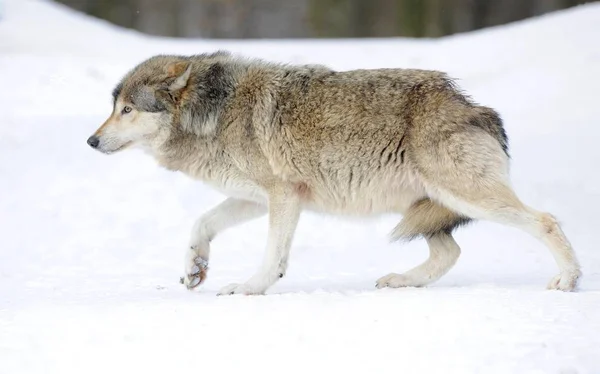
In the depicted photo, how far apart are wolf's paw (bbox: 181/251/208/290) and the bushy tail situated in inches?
55.3

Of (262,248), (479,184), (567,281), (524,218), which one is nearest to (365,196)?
(479,184)

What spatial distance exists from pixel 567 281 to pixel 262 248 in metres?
3.79

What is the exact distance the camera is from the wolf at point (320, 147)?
6.51 metres

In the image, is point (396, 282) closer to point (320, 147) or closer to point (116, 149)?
point (320, 147)

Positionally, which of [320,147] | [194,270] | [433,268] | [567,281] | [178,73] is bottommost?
[194,270]

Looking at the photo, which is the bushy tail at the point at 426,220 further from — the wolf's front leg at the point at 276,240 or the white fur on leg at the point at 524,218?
the wolf's front leg at the point at 276,240

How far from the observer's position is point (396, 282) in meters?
6.93

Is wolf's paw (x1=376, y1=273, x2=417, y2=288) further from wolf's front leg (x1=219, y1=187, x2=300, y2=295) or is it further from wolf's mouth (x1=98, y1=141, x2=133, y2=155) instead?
wolf's mouth (x1=98, y1=141, x2=133, y2=155)

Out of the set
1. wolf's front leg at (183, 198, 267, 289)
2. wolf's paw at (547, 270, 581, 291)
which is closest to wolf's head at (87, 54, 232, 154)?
wolf's front leg at (183, 198, 267, 289)

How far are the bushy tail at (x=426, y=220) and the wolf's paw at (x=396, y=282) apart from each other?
11.3 inches

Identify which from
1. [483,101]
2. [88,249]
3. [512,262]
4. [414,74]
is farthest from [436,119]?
[483,101]

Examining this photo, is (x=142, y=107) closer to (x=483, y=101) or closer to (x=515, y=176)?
(x=515, y=176)

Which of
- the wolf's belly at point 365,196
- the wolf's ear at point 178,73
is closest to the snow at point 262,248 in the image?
the wolf's belly at point 365,196

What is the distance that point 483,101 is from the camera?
13375 millimetres
